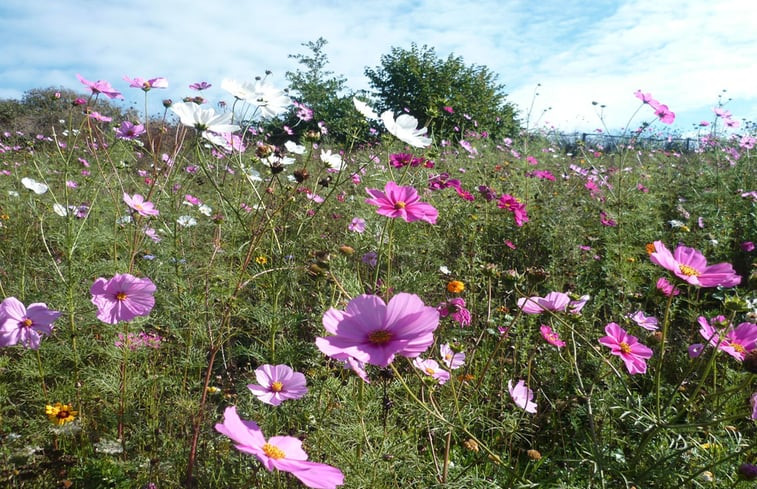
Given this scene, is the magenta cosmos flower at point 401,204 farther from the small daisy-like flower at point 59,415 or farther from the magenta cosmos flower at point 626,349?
the small daisy-like flower at point 59,415

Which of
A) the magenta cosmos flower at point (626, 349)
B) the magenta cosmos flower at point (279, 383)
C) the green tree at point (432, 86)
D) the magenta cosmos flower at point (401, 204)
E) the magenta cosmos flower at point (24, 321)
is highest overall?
the magenta cosmos flower at point (401, 204)

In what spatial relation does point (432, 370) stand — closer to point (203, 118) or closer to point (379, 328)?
point (379, 328)

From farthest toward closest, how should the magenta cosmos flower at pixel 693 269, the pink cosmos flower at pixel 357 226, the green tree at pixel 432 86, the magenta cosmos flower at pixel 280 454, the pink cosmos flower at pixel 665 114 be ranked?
the green tree at pixel 432 86
the pink cosmos flower at pixel 665 114
the pink cosmos flower at pixel 357 226
the magenta cosmos flower at pixel 693 269
the magenta cosmos flower at pixel 280 454

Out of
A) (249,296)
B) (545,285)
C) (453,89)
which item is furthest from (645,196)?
(453,89)

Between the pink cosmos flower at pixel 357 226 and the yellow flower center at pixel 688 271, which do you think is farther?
the pink cosmos flower at pixel 357 226

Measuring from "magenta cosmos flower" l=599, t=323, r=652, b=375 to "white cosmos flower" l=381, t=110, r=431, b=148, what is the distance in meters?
0.61

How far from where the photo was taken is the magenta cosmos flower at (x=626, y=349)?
1.00 meters

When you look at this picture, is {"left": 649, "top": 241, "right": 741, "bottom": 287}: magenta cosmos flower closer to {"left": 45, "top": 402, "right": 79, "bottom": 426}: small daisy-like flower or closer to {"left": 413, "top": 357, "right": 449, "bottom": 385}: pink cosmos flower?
{"left": 413, "top": 357, "right": 449, "bottom": 385}: pink cosmos flower

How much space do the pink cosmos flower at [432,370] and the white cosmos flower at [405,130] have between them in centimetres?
53

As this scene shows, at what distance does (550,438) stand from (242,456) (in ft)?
3.05

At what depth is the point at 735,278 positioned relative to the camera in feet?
2.83

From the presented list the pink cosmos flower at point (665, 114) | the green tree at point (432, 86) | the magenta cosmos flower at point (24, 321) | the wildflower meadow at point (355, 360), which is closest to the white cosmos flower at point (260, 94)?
the wildflower meadow at point (355, 360)

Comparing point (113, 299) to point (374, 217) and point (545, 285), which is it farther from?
point (545, 285)

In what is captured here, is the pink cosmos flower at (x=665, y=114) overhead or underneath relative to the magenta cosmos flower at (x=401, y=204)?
underneath
